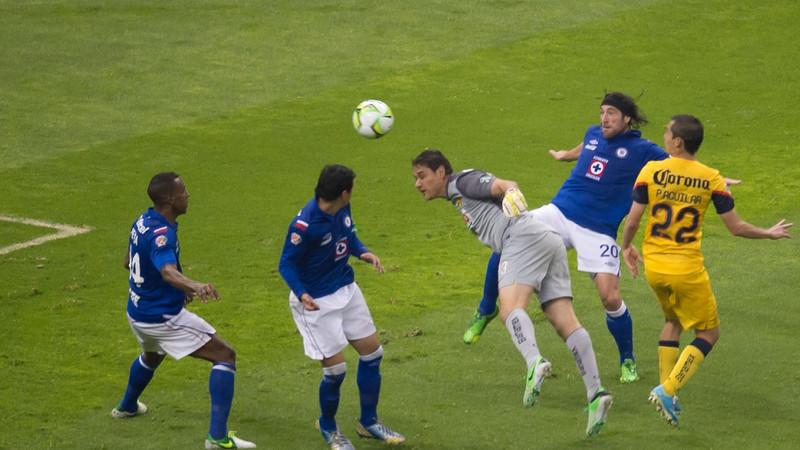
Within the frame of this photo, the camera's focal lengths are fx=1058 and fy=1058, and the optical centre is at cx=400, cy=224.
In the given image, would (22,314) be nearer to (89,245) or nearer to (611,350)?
(89,245)

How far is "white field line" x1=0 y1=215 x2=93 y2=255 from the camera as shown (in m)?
12.5

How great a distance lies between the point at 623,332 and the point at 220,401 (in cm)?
344

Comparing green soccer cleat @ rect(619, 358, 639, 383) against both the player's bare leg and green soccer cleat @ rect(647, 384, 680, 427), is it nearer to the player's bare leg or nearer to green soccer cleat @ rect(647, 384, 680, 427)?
the player's bare leg

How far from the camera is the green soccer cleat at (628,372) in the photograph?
8.82 m

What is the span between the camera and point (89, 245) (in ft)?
41.2

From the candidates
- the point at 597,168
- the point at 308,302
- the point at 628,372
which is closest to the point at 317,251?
the point at 308,302

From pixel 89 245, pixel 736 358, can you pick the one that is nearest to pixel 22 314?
pixel 89 245

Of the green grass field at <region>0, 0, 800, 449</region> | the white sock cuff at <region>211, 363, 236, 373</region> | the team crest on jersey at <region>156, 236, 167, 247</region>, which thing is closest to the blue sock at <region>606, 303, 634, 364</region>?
the green grass field at <region>0, 0, 800, 449</region>

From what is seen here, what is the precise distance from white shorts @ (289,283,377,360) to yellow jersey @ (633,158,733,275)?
7.14ft

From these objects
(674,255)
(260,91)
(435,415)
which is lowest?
(435,415)

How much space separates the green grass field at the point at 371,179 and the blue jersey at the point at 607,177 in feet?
4.19

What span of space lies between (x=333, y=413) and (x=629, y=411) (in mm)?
2347

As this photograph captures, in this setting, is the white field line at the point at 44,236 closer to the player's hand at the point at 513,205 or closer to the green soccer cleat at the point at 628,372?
the green soccer cleat at the point at 628,372

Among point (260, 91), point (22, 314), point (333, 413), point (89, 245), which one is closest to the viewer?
point (333, 413)
